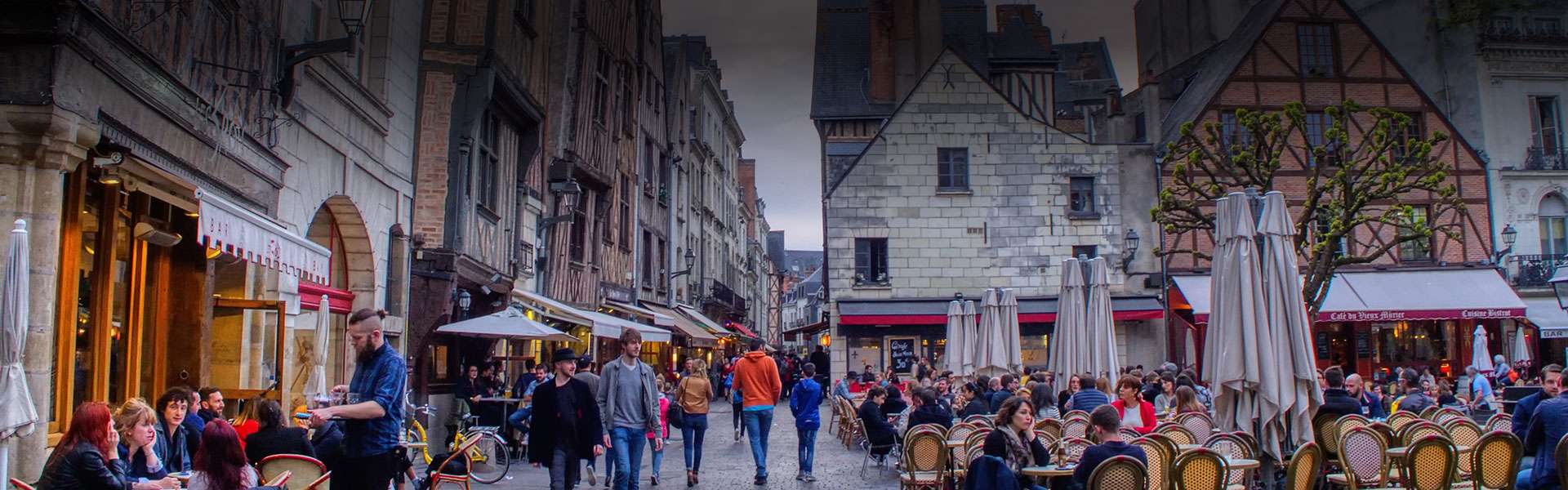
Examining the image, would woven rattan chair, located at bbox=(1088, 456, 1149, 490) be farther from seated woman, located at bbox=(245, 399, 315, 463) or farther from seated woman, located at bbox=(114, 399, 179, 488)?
seated woman, located at bbox=(114, 399, 179, 488)

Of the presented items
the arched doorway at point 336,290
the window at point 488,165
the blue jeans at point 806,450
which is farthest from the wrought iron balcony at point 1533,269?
the arched doorway at point 336,290

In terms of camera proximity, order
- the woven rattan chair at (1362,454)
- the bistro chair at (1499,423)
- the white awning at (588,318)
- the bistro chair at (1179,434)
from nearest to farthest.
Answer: the woven rattan chair at (1362,454), the bistro chair at (1179,434), the bistro chair at (1499,423), the white awning at (588,318)

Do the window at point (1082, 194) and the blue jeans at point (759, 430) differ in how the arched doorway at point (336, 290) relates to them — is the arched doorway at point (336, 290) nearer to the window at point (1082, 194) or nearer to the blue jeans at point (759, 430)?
the blue jeans at point (759, 430)

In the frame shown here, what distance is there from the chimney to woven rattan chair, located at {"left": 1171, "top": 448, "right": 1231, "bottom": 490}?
3016cm

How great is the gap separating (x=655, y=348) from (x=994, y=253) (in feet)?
34.3

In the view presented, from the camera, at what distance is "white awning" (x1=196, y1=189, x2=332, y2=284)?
6.48 metres

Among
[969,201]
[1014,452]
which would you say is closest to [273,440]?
[1014,452]

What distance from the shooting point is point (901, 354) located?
25.5 metres

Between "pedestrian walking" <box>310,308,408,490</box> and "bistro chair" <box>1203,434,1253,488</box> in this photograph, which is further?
"bistro chair" <box>1203,434,1253,488</box>

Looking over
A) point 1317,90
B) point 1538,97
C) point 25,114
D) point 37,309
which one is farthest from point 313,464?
point 1538,97

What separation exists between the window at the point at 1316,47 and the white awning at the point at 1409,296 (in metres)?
4.78

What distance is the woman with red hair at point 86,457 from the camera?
15.8 feet

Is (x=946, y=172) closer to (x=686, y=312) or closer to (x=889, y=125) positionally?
(x=889, y=125)

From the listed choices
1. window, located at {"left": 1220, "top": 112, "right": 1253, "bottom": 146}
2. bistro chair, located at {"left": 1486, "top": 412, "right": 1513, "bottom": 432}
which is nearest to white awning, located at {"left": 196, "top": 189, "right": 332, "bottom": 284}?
bistro chair, located at {"left": 1486, "top": 412, "right": 1513, "bottom": 432}
